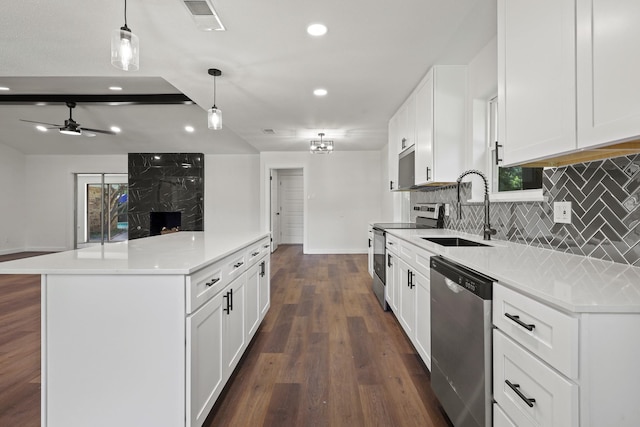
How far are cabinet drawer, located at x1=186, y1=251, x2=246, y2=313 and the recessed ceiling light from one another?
1.62m

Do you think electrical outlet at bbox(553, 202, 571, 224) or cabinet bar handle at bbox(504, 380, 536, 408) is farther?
electrical outlet at bbox(553, 202, 571, 224)

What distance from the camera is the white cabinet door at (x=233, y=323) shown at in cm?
176

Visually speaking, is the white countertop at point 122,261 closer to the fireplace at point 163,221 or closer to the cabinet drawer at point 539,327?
the cabinet drawer at point 539,327

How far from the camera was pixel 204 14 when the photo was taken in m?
1.86

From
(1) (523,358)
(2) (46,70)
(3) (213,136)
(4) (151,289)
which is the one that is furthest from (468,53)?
(3) (213,136)

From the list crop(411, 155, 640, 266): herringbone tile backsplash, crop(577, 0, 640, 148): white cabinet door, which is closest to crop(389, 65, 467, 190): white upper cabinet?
crop(411, 155, 640, 266): herringbone tile backsplash

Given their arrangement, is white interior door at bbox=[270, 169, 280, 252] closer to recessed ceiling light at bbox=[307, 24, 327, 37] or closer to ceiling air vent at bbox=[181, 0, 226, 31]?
recessed ceiling light at bbox=[307, 24, 327, 37]

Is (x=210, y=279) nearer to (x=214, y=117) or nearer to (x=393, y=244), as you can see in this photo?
(x=214, y=117)

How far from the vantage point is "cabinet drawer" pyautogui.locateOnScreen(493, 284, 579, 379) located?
2.71ft

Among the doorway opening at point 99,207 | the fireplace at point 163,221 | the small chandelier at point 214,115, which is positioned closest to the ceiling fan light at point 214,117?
the small chandelier at point 214,115

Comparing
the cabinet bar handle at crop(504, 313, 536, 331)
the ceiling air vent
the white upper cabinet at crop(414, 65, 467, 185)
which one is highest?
the ceiling air vent

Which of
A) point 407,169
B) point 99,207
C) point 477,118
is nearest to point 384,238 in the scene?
point 407,169

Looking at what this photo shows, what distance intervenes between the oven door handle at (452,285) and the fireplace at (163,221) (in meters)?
7.13

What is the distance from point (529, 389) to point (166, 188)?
25.7 feet
